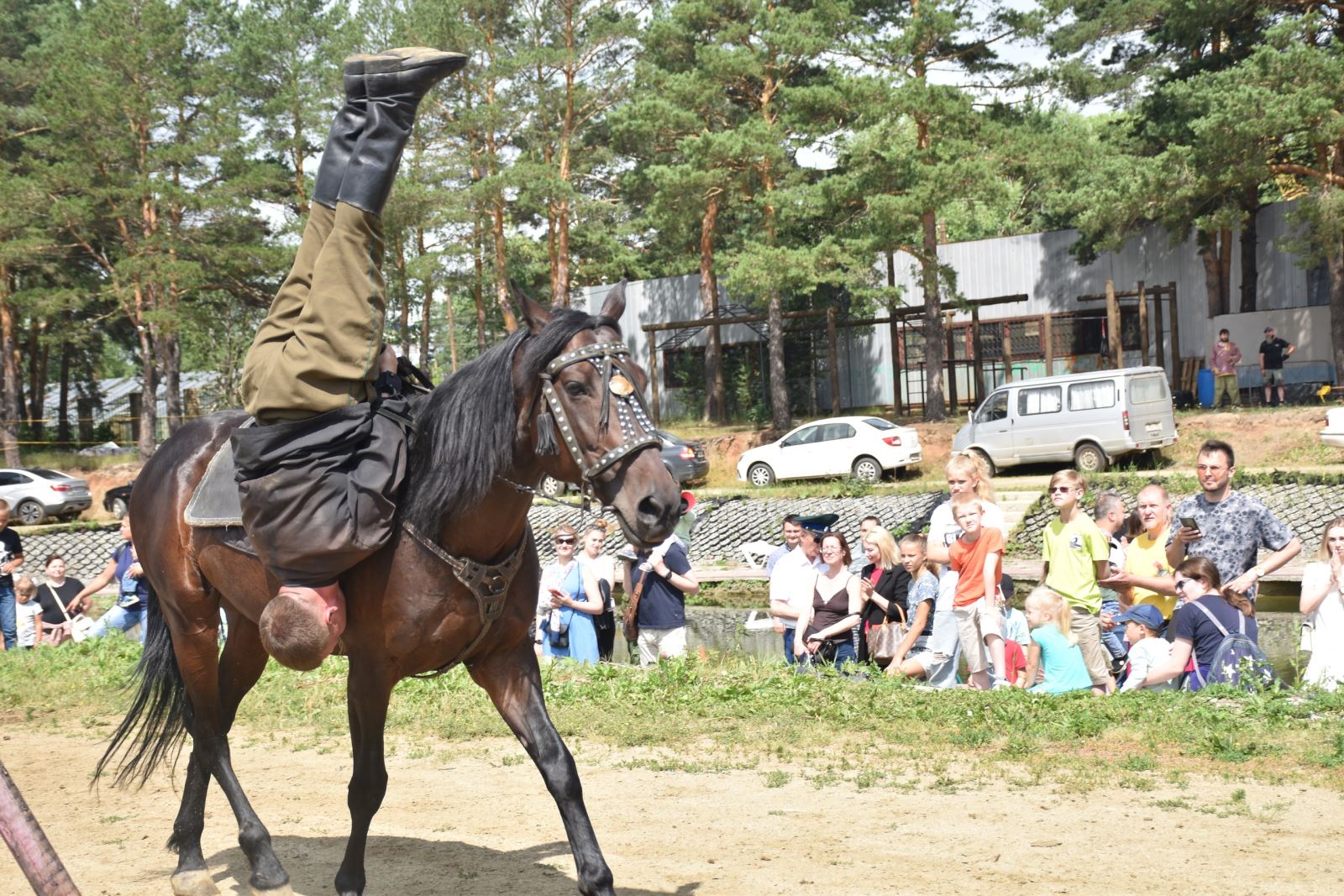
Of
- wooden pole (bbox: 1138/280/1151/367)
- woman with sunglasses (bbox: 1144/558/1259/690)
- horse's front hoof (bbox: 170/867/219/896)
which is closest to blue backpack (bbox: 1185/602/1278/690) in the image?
woman with sunglasses (bbox: 1144/558/1259/690)

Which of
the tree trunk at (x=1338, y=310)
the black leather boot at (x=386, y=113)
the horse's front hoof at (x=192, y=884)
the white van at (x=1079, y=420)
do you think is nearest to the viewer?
the black leather boot at (x=386, y=113)

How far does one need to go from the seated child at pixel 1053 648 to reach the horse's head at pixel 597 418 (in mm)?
5331

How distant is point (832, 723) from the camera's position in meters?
7.95

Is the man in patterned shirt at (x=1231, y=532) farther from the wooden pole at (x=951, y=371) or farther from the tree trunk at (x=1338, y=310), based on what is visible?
the wooden pole at (x=951, y=371)

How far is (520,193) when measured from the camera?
118 ft

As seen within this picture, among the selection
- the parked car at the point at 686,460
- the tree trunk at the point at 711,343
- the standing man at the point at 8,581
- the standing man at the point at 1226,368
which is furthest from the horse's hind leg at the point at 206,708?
the tree trunk at the point at 711,343

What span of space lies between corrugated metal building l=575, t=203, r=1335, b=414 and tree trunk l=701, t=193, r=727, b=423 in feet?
4.46

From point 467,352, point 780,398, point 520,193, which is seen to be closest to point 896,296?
point 780,398

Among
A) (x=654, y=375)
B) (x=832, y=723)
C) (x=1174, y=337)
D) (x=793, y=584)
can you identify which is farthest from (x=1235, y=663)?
(x=654, y=375)

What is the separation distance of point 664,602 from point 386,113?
6979mm

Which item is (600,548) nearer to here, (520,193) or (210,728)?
(210,728)

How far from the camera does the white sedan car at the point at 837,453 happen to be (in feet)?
89.5

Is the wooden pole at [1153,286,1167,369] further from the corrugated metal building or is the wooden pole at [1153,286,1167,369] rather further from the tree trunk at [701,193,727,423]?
the tree trunk at [701,193,727,423]

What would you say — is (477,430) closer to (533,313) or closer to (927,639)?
(533,313)
